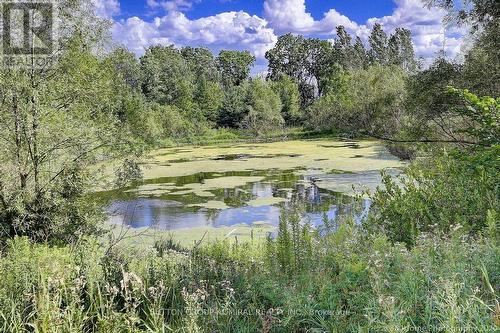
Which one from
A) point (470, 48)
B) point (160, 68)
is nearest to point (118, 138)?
point (470, 48)

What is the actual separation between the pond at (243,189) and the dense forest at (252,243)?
3.24 ft

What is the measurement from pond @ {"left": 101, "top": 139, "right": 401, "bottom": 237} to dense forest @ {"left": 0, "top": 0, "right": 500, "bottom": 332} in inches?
38.9

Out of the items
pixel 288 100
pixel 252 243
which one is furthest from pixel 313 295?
pixel 288 100

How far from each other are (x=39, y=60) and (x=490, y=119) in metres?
7.10

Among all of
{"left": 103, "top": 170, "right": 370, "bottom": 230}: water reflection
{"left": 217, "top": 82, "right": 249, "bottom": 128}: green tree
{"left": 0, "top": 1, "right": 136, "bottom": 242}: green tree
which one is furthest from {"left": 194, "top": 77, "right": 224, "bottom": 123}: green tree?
{"left": 0, "top": 1, "right": 136, "bottom": 242}: green tree

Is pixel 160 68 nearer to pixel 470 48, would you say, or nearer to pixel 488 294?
pixel 470 48

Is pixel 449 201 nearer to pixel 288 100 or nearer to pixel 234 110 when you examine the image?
pixel 234 110

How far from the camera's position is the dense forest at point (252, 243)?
212 cm

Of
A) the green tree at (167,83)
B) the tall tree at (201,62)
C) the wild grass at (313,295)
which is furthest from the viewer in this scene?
the tall tree at (201,62)

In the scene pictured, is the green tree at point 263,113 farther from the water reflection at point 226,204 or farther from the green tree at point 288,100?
the water reflection at point 226,204

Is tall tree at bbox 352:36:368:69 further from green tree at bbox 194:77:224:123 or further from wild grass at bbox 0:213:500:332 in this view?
wild grass at bbox 0:213:500:332

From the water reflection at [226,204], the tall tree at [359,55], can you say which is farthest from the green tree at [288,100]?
the water reflection at [226,204]

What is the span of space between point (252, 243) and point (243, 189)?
27.1 feet

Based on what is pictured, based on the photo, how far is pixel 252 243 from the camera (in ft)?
22.1
